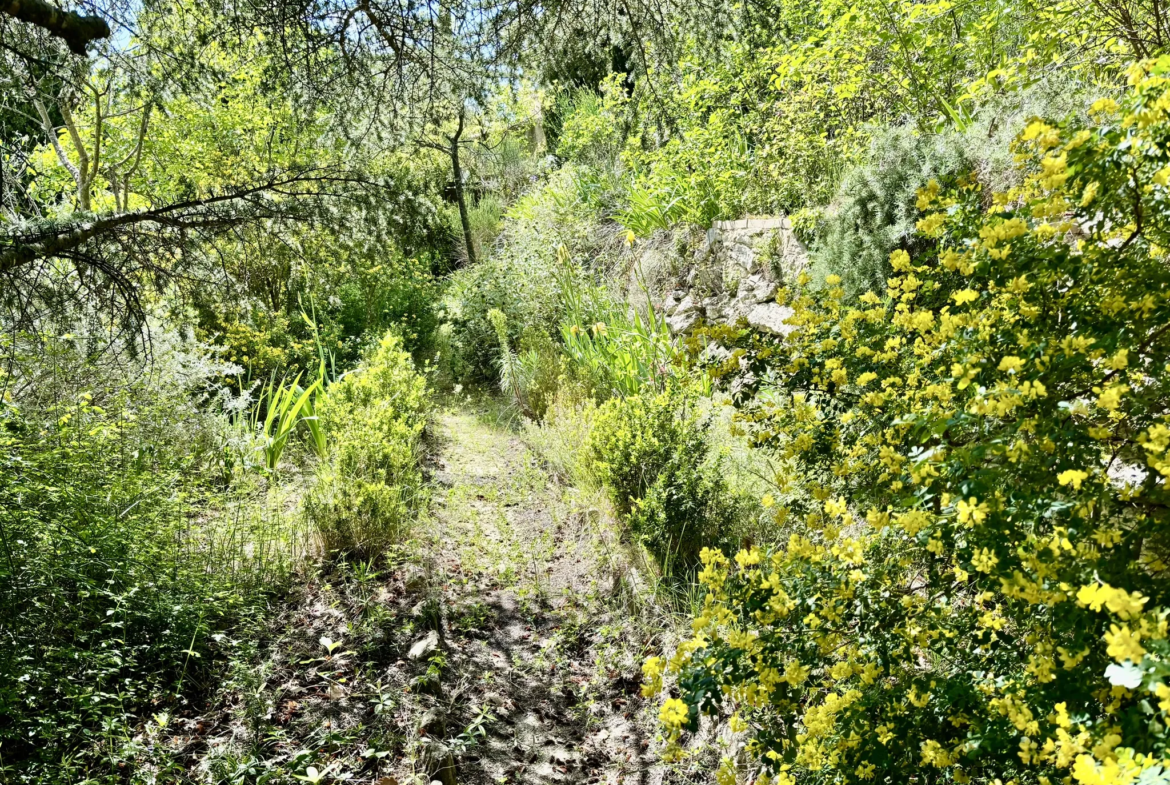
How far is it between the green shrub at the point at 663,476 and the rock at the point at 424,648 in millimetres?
1055

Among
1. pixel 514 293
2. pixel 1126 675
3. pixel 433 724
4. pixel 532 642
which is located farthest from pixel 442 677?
pixel 514 293

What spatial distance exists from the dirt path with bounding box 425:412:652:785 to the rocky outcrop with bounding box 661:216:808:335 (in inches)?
71.5

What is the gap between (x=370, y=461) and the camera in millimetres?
4008

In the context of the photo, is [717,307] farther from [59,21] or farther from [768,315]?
[59,21]

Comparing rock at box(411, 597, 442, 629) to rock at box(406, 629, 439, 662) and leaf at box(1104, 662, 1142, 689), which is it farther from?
leaf at box(1104, 662, 1142, 689)


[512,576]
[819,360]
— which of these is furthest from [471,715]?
[819,360]

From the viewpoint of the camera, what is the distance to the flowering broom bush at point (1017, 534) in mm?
1096

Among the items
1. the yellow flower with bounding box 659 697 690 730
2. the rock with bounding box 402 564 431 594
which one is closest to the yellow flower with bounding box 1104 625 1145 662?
the yellow flower with bounding box 659 697 690 730

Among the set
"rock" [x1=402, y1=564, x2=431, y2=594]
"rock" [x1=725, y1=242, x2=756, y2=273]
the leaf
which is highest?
"rock" [x1=725, y1=242, x2=756, y2=273]

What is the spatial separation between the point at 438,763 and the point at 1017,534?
1884 mm

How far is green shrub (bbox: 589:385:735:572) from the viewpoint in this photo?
333 centimetres

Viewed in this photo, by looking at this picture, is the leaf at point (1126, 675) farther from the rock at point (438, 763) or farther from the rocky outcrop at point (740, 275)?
the rocky outcrop at point (740, 275)

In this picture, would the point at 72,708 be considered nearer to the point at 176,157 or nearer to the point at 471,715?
the point at 471,715

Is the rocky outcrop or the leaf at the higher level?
the rocky outcrop
